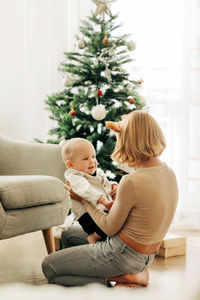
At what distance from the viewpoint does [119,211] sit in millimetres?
1330

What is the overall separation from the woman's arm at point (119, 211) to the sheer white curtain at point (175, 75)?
88.4 inches

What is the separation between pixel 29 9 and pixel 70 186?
9.10 ft

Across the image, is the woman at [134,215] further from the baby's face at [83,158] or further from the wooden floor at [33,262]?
the baby's face at [83,158]

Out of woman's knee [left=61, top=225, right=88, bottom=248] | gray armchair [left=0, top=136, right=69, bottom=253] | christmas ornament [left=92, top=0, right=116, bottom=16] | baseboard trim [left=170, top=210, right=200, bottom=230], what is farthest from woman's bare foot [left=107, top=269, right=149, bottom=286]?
christmas ornament [left=92, top=0, right=116, bottom=16]

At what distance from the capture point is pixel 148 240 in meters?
1.36

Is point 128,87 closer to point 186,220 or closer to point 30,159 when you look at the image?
point 30,159

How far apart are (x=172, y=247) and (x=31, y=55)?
2412mm

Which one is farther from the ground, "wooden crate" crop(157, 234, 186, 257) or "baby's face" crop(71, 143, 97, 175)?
"baby's face" crop(71, 143, 97, 175)

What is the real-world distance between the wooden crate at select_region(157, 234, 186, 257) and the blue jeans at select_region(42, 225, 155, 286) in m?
0.94

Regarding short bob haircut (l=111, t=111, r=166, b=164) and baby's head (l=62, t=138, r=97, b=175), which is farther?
baby's head (l=62, t=138, r=97, b=175)

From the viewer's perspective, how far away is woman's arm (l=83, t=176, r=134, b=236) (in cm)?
129

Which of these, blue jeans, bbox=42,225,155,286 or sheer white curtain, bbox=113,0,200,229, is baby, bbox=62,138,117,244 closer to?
blue jeans, bbox=42,225,155,286

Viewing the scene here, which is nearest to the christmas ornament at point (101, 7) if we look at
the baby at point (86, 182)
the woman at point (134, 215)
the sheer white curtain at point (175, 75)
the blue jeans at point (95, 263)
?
the sheer white curtain at point (175, 75)

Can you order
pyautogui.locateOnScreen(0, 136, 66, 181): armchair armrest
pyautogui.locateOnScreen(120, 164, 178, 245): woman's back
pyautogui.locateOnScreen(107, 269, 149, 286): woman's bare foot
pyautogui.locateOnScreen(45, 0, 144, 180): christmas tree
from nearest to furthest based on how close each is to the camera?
1. pyautogui.locateOnScreen(120, 164, 178, 245): woman's back
2. pyautogui.locateOnScreen(107, 269, 149, 286): woman's bare foot
3. pyautogui.locateOnScreen(0, 136, 66, 181): armchair armrest
4. pyautogui.locateOnScreen(45, 0, 144, 180): christmas tree
